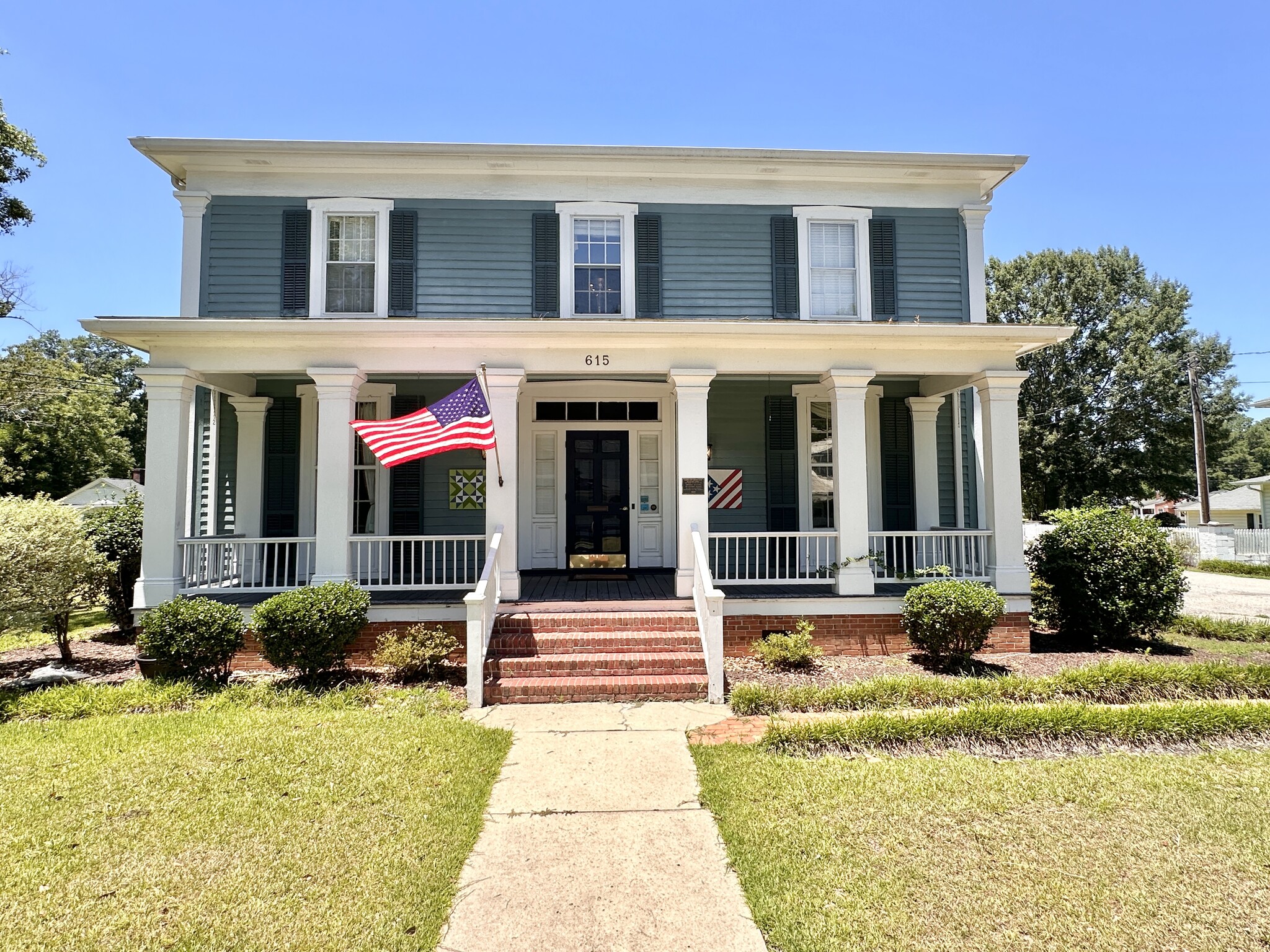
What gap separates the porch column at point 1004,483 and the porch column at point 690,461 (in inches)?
145

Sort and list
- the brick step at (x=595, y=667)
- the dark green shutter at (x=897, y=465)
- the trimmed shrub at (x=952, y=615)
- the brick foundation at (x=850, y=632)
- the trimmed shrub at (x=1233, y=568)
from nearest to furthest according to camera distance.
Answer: the brick step at (x=595, y=667) → the trimmed shrub at (x=952, y=615) → the brick foundation at (x=850, y=632) → the dark green shutter at (x=897, y=465) → the trimmed shrub at (x=1233, y=568)

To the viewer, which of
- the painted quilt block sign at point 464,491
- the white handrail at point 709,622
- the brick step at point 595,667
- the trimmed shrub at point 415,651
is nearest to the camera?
the white handrail at point 709,622

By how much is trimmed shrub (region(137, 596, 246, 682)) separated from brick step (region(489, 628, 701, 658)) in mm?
2689

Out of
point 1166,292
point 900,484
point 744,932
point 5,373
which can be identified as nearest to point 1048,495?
point 1166,292

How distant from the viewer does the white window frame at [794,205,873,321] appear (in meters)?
9.96

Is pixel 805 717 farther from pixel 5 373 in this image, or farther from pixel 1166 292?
pixel 1166 292

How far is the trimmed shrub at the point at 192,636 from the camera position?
654 cm

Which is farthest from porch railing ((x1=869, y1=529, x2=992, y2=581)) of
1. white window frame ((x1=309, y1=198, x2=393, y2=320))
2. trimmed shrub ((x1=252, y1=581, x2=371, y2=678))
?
white window frame ((x1=309, y1=198, x2=393, y2=320))

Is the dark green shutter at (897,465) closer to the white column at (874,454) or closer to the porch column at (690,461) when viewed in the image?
the white column at (874,454)

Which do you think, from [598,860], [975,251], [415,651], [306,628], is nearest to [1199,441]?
[975,251]

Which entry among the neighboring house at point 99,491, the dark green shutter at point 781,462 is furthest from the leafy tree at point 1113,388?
the neighboring house at point 99,491

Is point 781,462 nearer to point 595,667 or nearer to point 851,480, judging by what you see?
point 851,480

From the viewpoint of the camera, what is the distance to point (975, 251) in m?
10.2

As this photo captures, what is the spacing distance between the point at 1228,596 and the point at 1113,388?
15.1 meters
